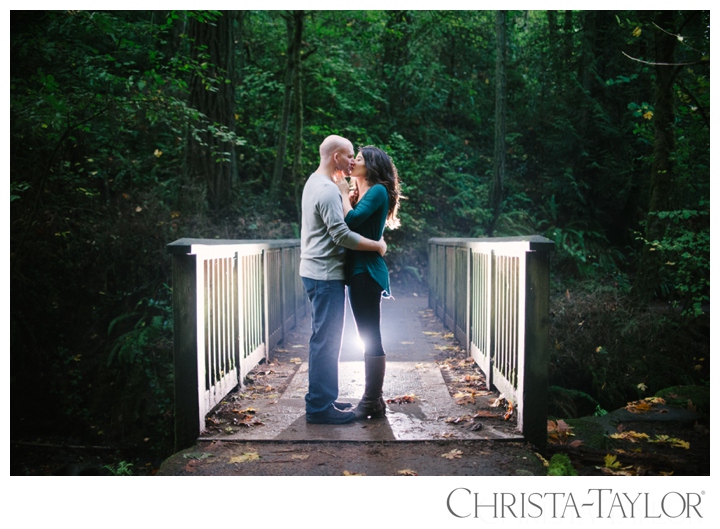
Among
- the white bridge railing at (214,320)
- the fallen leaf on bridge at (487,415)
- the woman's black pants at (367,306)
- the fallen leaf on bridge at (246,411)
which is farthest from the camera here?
the fallen leaf on bridge at (246,411)

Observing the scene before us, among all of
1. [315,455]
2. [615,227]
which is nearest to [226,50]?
[315,455]

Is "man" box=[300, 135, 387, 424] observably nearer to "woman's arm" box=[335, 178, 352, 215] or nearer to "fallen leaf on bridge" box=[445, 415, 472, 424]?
"woman's arm" box=[335, 178, 352, 215]

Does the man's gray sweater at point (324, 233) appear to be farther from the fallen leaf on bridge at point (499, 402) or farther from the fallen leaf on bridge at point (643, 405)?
the fallen leaf on bridge at point (643, 405)

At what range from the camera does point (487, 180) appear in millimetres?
16375

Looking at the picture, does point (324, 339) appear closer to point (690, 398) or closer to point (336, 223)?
point (336, 223)

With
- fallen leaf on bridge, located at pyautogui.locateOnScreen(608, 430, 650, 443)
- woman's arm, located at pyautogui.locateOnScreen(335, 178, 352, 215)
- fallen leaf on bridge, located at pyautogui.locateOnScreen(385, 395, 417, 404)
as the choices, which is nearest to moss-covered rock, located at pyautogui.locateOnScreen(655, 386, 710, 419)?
fallen leaf on bridge, located at pyautogui.locateOnScreen(608, 430, 650, 443)

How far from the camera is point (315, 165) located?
46.1 ft

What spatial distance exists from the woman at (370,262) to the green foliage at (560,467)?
1.15 m

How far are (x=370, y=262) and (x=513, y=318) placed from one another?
1048mm

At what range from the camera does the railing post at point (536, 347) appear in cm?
342

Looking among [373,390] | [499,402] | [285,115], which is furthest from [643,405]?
[285,115]

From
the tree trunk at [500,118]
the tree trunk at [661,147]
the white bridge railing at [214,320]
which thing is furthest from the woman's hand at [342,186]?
the tree trunk at [500,118]

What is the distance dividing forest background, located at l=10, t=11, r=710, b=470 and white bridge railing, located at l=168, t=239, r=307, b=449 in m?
2.47
